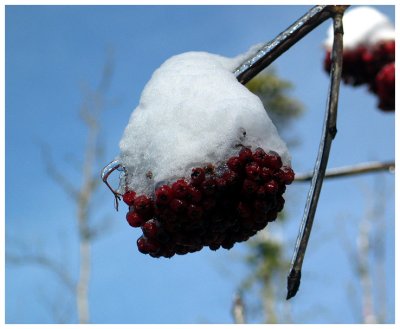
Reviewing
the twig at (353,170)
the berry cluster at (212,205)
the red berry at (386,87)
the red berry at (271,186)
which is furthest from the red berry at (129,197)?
the red berry at (386,87)

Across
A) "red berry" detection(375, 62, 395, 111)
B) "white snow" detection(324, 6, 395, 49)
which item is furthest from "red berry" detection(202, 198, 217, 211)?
"white snow" detection(324, 6, 395, 49)

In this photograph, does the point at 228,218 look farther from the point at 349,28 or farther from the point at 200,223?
the point at 349,28

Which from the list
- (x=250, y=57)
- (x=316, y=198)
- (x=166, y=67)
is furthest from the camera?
(x=166, y=67)

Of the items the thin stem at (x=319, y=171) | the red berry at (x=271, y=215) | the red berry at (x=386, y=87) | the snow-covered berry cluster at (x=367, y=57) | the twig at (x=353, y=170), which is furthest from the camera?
the snow-covered berry cluster at (x=367, y=57)

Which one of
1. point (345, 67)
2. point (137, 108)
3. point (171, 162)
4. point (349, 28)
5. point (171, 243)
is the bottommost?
point (171, 243)

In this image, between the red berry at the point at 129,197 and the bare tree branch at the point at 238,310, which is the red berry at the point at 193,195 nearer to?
the red berry at the point at 129,197

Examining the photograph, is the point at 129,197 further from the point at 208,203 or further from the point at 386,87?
the point at 386,87

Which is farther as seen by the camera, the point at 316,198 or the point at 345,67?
the point at 345,67

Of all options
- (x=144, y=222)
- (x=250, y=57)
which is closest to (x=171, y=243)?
(x=144, y=222)
